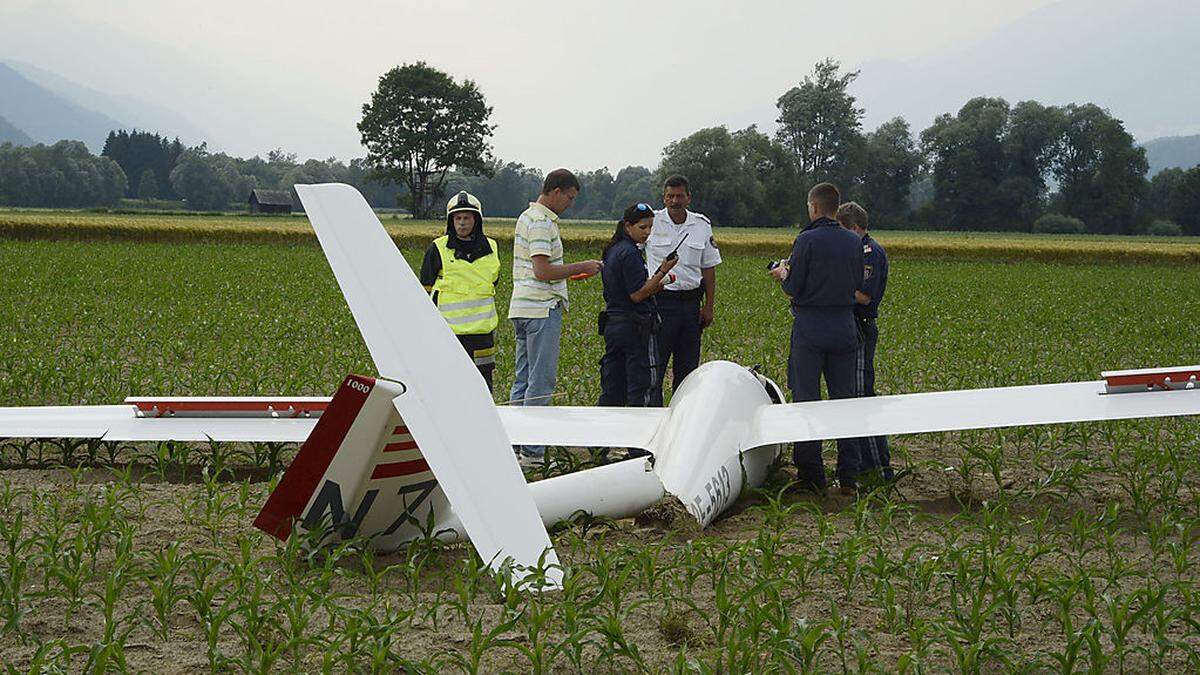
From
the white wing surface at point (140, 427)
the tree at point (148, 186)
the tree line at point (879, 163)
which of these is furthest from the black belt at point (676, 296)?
the tree at point (148, 186)

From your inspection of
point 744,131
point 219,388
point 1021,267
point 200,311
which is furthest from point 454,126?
point 219,388

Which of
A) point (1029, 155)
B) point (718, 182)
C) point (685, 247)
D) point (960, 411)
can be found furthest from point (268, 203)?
point (960, 411)

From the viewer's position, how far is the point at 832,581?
4832 millimetres

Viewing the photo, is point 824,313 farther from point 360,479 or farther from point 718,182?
point 718,182

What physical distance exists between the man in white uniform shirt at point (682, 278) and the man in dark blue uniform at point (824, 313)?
58.9 inches

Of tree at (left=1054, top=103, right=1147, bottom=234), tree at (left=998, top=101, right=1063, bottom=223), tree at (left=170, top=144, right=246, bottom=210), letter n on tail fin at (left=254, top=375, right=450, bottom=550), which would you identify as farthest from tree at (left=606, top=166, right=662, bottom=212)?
letter n on tail fin at (left=254, top=375, right=450, bottom=550)

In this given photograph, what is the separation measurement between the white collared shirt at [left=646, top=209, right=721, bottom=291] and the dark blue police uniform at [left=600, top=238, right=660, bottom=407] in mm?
621

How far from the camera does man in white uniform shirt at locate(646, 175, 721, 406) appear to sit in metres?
8.62

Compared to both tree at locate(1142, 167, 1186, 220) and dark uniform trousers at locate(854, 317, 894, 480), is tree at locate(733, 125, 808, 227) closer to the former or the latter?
tree at locate(1142, 167, 1186, 220)

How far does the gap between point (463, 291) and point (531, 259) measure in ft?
1.89

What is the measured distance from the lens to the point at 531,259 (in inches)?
299

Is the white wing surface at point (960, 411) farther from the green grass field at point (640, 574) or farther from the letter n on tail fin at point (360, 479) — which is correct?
the letter n on tail fin at point (360, 479)

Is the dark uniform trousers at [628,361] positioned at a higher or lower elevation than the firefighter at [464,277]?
lower

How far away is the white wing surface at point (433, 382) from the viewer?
367 centimetres
